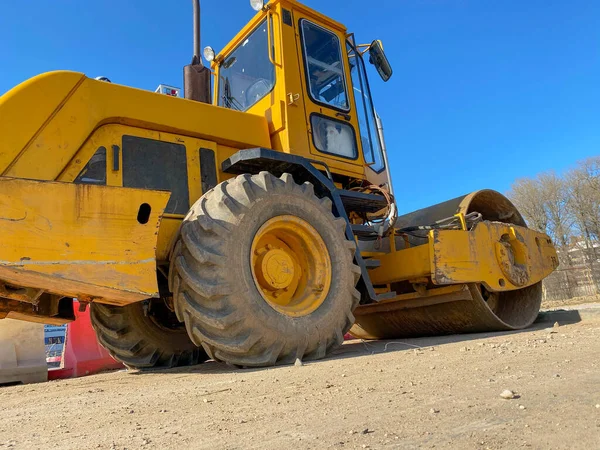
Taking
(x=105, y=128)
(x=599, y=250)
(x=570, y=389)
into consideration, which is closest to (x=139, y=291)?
(x=105, y=128)

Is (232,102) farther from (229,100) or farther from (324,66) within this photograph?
(324,66)

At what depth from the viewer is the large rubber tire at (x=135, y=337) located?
4543 millimetres

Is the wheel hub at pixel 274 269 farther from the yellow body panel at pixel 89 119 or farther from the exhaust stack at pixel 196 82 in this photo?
the exhaust stack at pixel 196 82

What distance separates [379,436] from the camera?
5.14 ft

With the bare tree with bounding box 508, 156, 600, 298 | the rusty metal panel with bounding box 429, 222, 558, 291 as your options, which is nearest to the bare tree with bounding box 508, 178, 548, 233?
the bare tree with bounding box 508, 156, 600, 298

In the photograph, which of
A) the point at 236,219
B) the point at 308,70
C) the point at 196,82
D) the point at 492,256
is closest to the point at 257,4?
the point at 308,70

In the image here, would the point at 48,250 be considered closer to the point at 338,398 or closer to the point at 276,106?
the point at 338,398

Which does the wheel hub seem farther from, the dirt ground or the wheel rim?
the dirt ground

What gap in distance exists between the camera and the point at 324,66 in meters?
5.43

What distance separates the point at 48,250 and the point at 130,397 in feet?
3.18

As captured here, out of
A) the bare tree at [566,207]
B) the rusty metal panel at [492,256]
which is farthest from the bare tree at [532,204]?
the rusty metal panel at [492,256]

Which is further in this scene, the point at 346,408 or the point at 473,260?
the point at 473,260

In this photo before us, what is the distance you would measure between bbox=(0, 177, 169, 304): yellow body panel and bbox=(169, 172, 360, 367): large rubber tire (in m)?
0.27

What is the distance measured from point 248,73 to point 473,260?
3230 mm
